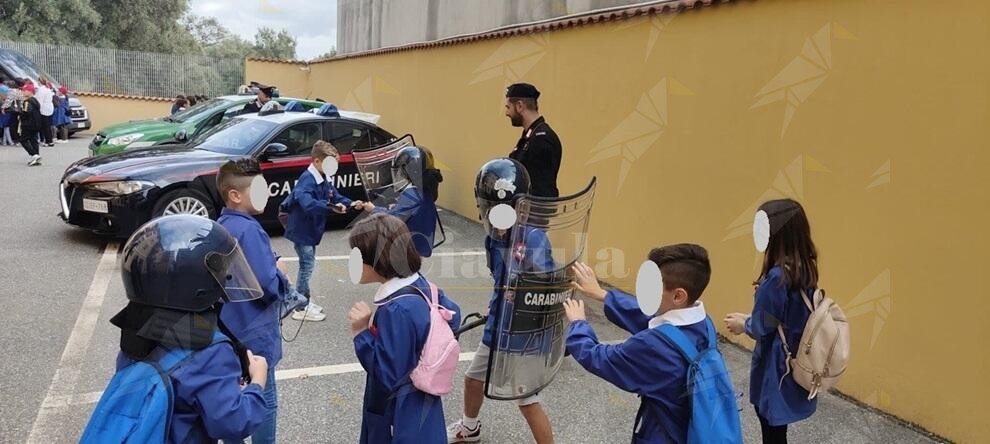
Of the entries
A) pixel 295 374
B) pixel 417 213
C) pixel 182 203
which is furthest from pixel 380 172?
pixel 182 203

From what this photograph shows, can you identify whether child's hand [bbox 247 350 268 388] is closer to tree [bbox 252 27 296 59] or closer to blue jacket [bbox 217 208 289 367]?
blue jacket [bbox 217 208 289 367]

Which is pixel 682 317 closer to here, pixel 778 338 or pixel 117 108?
pixel 778 338

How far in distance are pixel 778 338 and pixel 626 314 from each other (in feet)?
2.46

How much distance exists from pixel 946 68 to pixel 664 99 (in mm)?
Answer: 2366

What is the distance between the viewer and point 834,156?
4.36 meters

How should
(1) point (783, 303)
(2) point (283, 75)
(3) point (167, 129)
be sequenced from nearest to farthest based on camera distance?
(1) point (783, 303), (3) point (167, 129), (2) point (283, 75)

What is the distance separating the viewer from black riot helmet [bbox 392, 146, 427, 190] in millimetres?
4883

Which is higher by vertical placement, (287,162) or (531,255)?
(531,255)

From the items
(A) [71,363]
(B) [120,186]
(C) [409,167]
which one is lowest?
(A) [71,363]

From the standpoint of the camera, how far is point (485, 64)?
8969 mm

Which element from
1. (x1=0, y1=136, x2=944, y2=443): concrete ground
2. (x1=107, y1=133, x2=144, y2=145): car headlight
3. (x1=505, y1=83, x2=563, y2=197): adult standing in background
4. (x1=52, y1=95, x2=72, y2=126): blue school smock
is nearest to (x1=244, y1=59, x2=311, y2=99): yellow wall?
(x1=52, y1=95, x2=72, y2=126): blue school smock

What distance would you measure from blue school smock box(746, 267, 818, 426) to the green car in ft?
30.2

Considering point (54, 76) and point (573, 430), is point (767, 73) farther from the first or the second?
point (54, 76)

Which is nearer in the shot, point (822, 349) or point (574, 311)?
point (574, 311)
